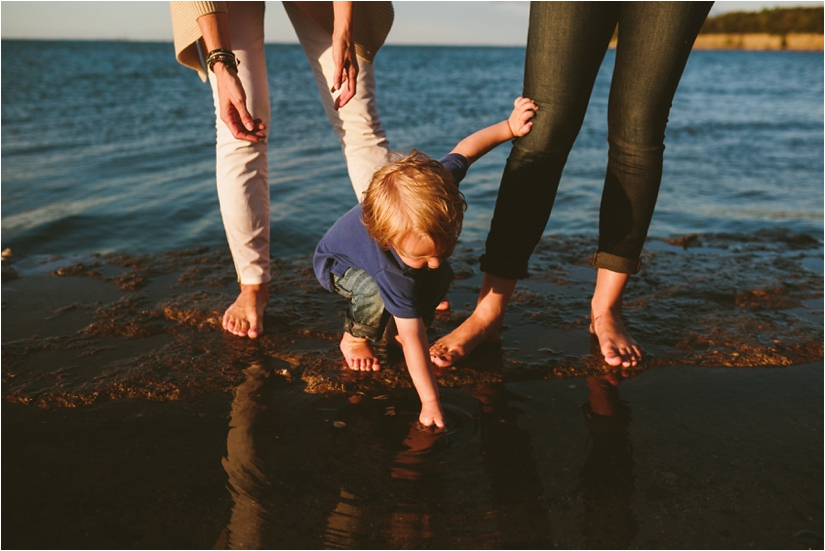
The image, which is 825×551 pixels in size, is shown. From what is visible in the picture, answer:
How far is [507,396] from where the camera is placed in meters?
2.13

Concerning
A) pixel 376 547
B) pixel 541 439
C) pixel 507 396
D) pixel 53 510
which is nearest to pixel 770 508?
pixel 541 439

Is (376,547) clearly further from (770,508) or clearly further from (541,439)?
(770,508)

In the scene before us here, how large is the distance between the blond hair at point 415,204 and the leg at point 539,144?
52 cm

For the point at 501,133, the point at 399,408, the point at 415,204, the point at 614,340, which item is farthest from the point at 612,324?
the point at 415,204

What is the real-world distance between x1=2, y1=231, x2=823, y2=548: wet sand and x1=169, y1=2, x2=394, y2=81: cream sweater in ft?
3.43

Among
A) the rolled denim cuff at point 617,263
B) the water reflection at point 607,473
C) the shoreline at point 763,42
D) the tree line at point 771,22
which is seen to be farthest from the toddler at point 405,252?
the tree line at point 771,22

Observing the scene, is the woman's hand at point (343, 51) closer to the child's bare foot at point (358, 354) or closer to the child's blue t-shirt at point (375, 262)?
the child's blue t-shirt at point (375, 262)

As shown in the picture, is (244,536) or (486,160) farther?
(486,160)

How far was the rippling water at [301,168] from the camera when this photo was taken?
453 cm

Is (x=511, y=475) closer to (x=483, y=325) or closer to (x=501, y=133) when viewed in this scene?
(x=483, y=325)

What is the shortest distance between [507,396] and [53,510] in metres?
1.34

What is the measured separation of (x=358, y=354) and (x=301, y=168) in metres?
4.40

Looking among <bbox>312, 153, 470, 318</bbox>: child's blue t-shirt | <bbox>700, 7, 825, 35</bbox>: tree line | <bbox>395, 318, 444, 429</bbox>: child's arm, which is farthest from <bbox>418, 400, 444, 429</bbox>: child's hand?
<bbox>700, 7, 825, 35</bbox>: tree line

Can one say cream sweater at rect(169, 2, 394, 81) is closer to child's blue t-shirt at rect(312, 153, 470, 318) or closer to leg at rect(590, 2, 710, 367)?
child's blue t-shirt at rect(312, 153, 470, 318)
